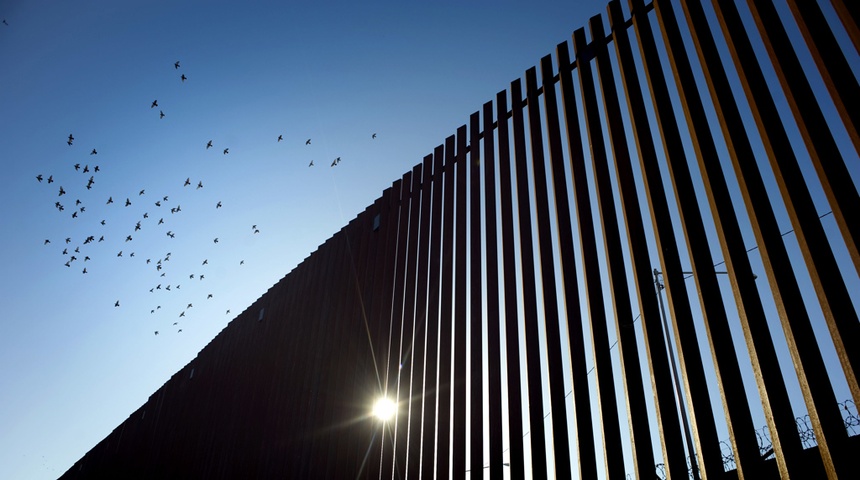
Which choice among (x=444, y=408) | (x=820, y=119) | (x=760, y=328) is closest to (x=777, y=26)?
(x=820, y=119)

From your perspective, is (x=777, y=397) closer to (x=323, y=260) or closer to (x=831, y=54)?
(x=831, y=54)

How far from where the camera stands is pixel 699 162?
218 centimetres

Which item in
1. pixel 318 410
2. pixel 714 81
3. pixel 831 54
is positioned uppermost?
pixel 714 81

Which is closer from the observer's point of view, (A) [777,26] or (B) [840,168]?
(B) [840,168]

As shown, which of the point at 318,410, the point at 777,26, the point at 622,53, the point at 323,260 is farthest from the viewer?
the point at 323,260

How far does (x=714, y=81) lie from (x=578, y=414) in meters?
1.64

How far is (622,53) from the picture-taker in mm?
2799

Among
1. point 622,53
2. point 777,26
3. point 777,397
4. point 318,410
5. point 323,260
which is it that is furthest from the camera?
point 323,260

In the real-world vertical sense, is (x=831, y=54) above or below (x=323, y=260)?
below

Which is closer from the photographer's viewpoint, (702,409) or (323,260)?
(702,409)

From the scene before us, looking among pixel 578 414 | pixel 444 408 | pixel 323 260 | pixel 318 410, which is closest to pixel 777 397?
pixel 578 414

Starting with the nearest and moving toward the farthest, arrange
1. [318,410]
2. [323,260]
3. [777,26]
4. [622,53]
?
1. [777,26]
2. [622,53]
3. [318,410]
4. [323,260]

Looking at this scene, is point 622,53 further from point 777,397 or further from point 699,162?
point 777,397

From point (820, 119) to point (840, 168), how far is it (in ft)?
0.78
